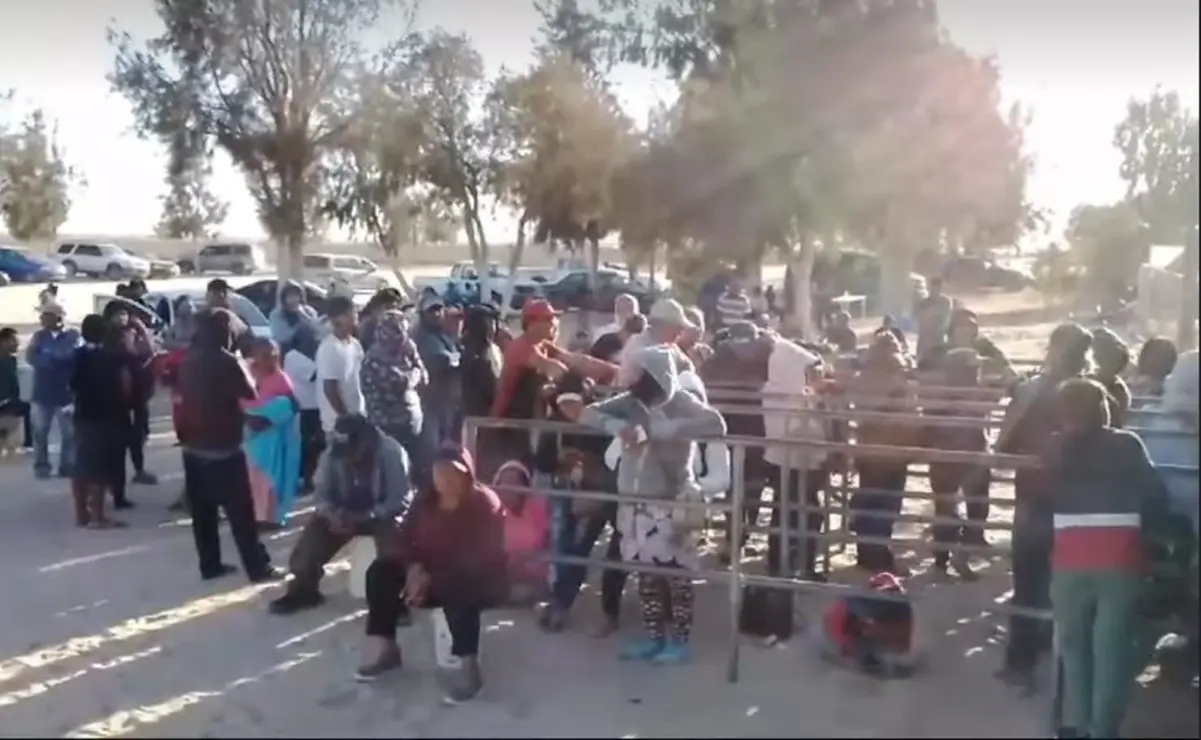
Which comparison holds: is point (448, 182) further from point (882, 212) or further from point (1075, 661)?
point (1075, 661)

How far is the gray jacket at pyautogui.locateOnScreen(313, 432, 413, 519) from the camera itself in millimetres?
6581

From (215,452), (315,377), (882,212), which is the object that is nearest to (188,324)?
(315,377)

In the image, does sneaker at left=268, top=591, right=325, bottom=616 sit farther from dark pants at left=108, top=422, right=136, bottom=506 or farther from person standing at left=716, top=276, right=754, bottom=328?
person standing at left=716, top=276, right=754, bottom=328

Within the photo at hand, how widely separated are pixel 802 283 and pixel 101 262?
31.0 meters

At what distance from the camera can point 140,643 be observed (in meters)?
6.51

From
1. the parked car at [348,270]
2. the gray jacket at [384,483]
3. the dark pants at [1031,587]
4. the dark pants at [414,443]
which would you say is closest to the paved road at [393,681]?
the dark pants at [1031,587]

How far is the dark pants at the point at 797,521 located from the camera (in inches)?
267

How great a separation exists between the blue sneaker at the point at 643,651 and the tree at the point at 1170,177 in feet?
8.31

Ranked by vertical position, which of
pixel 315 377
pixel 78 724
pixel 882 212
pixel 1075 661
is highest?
pixel 882 212

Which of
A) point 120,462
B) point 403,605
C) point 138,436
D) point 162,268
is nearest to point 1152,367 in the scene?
point 403,605

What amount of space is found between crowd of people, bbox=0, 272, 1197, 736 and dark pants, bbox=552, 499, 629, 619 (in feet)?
0.05

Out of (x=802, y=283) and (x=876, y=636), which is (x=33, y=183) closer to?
(x=802, y=283)

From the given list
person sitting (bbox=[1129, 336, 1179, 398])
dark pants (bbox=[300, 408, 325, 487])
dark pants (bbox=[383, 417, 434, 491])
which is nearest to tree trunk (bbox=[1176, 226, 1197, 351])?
person sitting (bbox=[1129, 336, 1179, 398])

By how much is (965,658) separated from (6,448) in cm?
920
